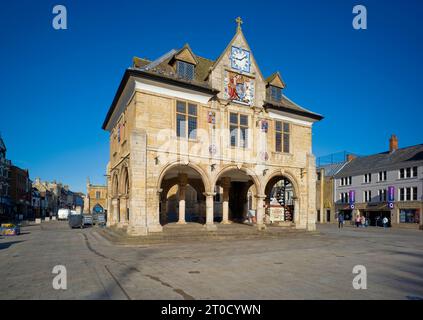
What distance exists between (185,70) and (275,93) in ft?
27.7

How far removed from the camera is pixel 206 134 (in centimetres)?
2102

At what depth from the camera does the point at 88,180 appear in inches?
2820

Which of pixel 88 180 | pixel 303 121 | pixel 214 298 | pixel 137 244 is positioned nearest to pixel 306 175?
pixel 303 121

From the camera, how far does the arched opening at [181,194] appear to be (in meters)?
22.6

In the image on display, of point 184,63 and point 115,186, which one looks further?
point 115,186

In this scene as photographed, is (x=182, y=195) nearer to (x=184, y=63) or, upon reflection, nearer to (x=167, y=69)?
(x=167, y=69)

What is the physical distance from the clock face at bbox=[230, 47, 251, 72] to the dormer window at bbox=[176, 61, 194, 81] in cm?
344

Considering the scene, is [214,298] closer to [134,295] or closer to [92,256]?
[134,295]

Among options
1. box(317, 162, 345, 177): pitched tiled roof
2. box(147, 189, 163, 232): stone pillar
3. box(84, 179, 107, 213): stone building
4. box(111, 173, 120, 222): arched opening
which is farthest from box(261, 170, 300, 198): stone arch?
box(84, 179, 107, 213): stone building

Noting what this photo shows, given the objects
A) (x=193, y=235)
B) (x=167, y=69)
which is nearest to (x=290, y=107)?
(x=167, y=69)

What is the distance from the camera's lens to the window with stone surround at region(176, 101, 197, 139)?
20078 mm

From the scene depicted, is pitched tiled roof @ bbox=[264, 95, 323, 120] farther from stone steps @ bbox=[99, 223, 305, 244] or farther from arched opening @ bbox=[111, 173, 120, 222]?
arched opening @ bbox=[111, 173, 120, 222]

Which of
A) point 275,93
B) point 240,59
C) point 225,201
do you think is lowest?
point 225,201

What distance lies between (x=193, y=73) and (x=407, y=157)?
1403 inches
